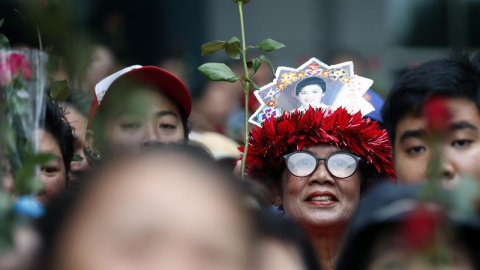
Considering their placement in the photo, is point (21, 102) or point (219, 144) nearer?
point (21, 102)

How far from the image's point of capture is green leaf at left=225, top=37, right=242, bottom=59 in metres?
2.45

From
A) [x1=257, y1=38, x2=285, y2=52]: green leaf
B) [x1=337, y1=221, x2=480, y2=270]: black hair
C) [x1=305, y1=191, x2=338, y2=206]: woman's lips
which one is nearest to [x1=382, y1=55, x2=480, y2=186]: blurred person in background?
[x1=305, y1=191, x2=338, y2=206]: woman's lips

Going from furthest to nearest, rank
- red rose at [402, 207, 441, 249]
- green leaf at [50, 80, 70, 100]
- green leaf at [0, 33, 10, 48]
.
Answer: green leaf at [50, 80, 70, 100], green leaf at [0, 33, 10, 48], red rose at [402, 207, 441, 249]

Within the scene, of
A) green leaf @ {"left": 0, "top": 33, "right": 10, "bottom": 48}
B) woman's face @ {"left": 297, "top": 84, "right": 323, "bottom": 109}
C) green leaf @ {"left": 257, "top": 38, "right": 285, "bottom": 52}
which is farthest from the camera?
woman's face @ {"left": 297, "top": 84, "right": 323, "bottom": 109}

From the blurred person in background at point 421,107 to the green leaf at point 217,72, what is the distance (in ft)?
2.14

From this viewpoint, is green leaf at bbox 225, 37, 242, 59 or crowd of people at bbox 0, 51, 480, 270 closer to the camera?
crowd of people at bbox 0, 51, 480, 270

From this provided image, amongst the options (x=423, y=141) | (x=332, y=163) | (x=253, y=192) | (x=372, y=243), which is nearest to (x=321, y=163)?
(x=332, y=163)

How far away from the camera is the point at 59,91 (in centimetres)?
209

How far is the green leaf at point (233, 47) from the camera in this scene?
2.45 metres

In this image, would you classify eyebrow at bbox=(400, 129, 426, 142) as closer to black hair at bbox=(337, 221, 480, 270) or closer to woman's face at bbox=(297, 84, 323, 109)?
woman's face at bbox=(297, 84, 323, 109)

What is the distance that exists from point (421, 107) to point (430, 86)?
0.57ft

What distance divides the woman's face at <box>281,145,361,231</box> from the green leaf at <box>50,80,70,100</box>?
3.51ft

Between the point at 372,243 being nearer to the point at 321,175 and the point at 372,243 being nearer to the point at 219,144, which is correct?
the point at 321,175

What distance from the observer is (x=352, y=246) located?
5.10 ft
